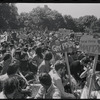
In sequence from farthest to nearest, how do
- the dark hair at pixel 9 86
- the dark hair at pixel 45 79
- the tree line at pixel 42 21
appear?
the tree line at pixel 42 21 < the dark hair at pixel 45 79 < the dark hair at pixel 9 86

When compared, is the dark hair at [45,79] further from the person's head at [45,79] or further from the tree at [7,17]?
the tree at [7,17]

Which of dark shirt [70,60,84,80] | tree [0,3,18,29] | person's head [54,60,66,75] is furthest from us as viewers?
tree [0,3,18,29]

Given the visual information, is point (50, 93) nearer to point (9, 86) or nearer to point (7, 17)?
point (9, 86)

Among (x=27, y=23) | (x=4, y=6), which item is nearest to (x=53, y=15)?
(x=27, y=23)

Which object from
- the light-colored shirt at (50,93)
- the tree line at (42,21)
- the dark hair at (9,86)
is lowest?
the light-colored shirt at (50,93)

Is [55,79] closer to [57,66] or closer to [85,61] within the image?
[57,66]

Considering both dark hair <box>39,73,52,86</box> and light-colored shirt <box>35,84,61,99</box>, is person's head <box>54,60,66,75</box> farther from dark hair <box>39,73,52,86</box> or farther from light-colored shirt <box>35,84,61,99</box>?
dark hair <box>39,73,52,86</box>

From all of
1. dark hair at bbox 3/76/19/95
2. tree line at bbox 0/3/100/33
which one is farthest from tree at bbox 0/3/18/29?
dark hair at bbox 3/76/19/95

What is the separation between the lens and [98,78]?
5781mm

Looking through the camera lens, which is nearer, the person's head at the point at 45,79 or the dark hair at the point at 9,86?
the dark hair at the point at 9,86

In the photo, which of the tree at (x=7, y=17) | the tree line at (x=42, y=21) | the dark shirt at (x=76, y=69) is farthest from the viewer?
the tree line at (x=42, y=21)

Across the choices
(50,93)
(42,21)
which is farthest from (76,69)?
(42,21)

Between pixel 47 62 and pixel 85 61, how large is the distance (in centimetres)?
115

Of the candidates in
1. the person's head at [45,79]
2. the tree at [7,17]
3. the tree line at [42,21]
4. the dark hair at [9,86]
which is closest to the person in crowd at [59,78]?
the person's head at [45,79]
